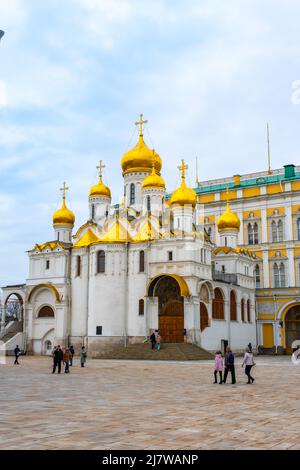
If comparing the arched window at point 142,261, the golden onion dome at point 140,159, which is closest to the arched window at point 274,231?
the golden onion dome at point 140,159

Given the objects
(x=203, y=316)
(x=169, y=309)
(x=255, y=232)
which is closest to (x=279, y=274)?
(x=255, y=232)

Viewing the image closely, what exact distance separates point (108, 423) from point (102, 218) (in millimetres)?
36598

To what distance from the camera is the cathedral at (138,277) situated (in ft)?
126

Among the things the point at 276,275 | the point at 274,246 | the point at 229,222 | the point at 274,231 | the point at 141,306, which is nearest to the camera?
the point at 141,306

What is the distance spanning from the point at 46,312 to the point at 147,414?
33178 mm

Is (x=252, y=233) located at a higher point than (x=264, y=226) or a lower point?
lower

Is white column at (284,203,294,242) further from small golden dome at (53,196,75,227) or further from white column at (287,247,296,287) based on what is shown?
small golden dome at (53,196,75,227)

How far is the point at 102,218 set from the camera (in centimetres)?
4628

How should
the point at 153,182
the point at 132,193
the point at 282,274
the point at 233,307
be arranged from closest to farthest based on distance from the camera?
the point at 153,182
the point at 233,307
the point at 132,193
the point at 282,274

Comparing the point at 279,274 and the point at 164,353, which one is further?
the point at 279,274

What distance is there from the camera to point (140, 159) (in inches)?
1810

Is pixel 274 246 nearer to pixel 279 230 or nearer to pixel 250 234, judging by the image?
pixel 279 230

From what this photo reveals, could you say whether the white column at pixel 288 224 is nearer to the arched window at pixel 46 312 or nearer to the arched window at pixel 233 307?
the arched window at pixel 233 307

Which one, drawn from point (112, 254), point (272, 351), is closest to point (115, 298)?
point (112, 254)
